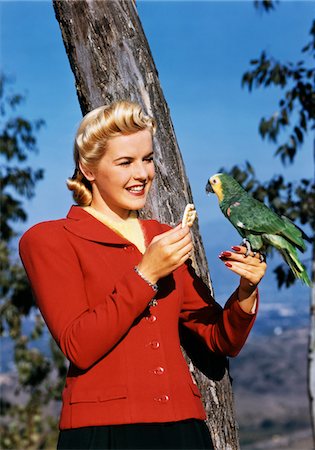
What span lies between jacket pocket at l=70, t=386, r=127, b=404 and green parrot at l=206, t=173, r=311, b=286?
1.99 ft

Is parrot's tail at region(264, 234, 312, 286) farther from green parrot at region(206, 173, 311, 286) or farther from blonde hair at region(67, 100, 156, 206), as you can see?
blonde hair at region(67, 100, 156, 206)

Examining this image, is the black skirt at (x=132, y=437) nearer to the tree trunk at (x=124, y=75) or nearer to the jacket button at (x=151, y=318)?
the jacket button at (x=151, y=318)

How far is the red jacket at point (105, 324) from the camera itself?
8.10 ft

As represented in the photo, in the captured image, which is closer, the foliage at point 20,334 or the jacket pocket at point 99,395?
the jacket pocket at point 99,395

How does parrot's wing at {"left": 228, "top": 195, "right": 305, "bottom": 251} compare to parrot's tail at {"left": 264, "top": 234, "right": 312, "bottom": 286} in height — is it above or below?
above

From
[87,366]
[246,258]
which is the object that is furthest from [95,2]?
[87,366]

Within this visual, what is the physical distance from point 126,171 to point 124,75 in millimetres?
985

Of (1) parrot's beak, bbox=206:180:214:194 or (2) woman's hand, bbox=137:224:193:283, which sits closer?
(2) woman's hand, bbox=137:224:193:283

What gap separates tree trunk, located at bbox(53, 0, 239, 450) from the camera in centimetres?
350

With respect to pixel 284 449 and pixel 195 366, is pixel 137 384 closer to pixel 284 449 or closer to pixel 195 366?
pixel 195 366

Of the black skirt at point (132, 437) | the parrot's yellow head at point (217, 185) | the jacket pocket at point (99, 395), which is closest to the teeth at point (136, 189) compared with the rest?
the parrot's yellow head at point (217, 185)

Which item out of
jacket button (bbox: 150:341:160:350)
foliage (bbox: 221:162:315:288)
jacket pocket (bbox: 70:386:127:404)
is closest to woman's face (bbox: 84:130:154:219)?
jacket button (bbox: 150:341:160:350)

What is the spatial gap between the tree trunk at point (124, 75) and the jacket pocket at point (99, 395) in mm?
996

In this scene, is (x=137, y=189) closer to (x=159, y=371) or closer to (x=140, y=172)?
(x=140, y=172)
